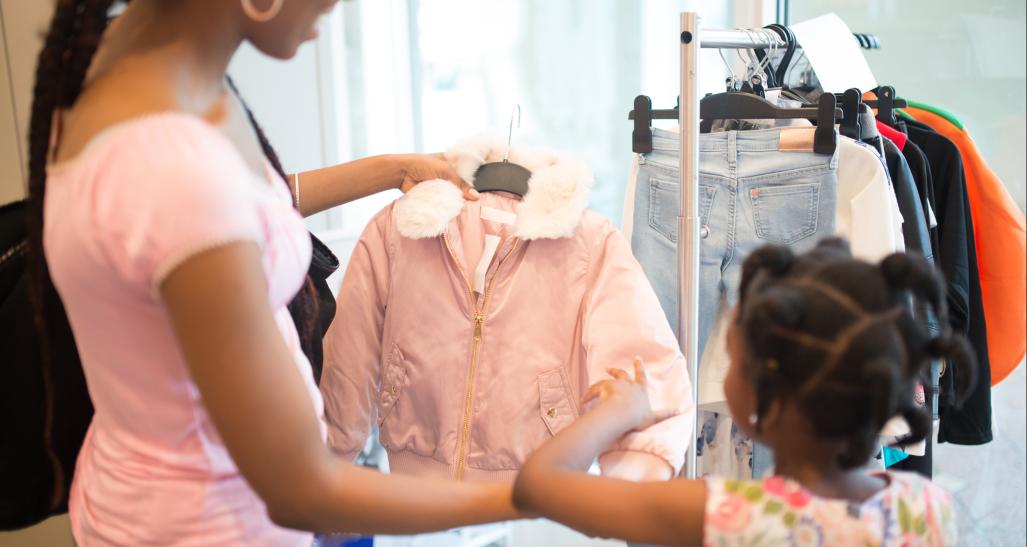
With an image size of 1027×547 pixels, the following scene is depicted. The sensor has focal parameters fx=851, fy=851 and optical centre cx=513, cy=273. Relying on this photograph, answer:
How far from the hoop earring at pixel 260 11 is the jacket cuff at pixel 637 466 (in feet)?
2.28

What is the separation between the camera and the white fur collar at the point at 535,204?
1.29 m

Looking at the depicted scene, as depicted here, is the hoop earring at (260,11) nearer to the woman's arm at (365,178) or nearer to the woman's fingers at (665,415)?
the woman's arm at (365,178)

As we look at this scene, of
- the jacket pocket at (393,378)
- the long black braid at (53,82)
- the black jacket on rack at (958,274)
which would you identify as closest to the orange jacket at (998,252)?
the black jacket on rack at (958,274)

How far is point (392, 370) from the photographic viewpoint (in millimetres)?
1399

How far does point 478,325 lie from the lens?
4.49ft

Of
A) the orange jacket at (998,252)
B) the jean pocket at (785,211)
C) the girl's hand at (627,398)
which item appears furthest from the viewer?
the orange jacket at (998,252)

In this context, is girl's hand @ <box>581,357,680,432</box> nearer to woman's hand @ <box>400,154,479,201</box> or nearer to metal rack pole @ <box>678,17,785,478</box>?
metal rack pole @ <box>678,17,785,478</box>

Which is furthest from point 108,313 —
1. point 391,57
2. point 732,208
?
point 391,57

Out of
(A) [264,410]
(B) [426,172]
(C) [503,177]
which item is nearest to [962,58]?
(C) [503,177]

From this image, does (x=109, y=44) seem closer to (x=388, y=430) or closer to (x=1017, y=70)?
(x=388, y=430)

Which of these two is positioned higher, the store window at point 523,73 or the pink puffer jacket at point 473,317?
the store window at point 523,73

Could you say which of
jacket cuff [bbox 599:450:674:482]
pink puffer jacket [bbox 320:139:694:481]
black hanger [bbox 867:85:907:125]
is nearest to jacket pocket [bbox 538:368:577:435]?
pink puffer jacket [bbox 320:139:694:481]

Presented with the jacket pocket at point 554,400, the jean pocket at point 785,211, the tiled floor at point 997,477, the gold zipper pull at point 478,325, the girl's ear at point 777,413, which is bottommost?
the tiled floor at point 997,477

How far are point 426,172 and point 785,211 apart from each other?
25.4 inches
